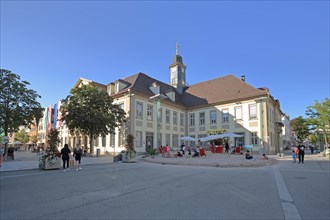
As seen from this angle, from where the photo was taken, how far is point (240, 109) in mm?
34688

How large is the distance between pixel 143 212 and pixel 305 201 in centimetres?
459

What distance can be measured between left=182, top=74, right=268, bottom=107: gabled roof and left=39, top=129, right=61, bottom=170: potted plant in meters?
27.1

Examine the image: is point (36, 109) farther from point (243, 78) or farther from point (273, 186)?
point (243, 78)

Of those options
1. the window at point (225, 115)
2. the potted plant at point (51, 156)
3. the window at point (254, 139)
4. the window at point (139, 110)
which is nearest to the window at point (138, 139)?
the window at point (139, 110)

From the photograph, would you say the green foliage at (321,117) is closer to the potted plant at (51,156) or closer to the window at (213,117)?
the window at (213,117)

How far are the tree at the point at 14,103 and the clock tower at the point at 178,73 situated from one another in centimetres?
2890

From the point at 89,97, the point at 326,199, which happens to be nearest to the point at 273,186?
the point at 326,199

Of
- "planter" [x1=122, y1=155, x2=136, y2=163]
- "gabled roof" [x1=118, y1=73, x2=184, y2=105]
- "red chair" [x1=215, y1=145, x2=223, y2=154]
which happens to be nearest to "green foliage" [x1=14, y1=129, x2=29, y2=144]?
"gabled roof" [x1=118, y1=73, x2=184, y2=105]

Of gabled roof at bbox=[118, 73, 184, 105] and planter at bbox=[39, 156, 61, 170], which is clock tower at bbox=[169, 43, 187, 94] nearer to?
gabled roof at bbox=[118, 73, 184, 105]

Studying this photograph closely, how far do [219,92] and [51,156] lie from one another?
1187 inches

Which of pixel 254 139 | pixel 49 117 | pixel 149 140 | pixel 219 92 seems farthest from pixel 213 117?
pixel 49 117

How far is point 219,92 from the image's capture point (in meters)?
39.2

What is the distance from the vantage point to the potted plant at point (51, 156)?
1469 cm

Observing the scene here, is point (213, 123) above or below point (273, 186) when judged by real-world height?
above
